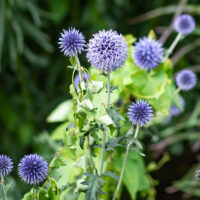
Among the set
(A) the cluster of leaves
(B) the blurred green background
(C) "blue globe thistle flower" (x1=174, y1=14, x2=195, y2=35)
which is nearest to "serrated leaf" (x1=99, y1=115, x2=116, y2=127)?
(A) the cluster of leaves

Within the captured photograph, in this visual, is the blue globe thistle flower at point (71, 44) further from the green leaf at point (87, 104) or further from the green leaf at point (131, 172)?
the green leaf at point (131, 172)

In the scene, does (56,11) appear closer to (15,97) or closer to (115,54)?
(15,97)

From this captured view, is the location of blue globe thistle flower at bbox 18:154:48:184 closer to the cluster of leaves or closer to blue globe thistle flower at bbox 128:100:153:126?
the cluster of leaves

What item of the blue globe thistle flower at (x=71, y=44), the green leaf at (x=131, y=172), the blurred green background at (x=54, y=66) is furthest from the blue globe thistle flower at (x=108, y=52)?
the blurred green background at (x=54, y=66)

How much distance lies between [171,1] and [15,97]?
0.95 meters

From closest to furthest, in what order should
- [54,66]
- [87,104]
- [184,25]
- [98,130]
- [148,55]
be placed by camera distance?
1. [87,104]
2. [98,130]
3. [148,55]
4. [184,25]
5. [54,66]

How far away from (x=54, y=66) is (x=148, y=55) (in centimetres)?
104

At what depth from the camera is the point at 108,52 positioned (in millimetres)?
499

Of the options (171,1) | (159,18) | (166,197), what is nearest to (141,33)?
(159,18)

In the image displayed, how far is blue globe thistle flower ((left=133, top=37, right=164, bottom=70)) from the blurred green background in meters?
0.74

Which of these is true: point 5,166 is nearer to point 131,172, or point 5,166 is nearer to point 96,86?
point 96,86

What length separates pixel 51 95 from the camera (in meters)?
1.77

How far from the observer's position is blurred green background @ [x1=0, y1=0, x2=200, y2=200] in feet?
4.83

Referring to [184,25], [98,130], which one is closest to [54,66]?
[184,25]
